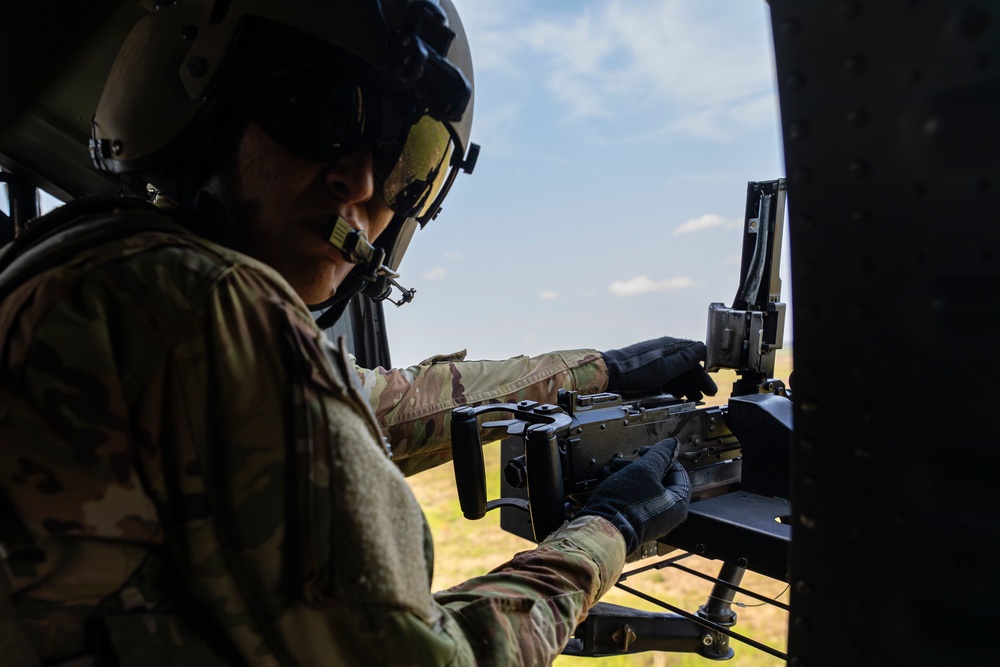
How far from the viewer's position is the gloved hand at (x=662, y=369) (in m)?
2.29

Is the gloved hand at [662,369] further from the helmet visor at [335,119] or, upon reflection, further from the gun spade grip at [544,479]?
the helmet visor at [335,119]

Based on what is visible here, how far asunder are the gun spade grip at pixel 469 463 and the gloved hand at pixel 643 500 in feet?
0.88

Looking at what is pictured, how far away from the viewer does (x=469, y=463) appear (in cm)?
167

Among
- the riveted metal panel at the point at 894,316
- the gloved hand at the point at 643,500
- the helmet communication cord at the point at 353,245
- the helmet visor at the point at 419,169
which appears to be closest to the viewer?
the riveted metal panel at the point at 894,316

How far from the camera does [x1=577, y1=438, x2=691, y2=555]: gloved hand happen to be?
1.48m

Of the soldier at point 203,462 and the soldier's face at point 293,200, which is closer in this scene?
the soldier at point 203,462

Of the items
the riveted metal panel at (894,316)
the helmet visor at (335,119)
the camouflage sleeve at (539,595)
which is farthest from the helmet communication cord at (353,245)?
the riveted metal panel at (894,316)

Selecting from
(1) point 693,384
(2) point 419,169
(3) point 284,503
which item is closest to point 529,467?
(2) point 419,169

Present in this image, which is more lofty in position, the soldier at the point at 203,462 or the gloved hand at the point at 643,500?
the soldier at the point at 203,462

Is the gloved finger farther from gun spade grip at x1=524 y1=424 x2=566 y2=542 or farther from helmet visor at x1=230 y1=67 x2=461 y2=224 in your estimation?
helmet visor at x1=230 y1=67 x2=461 y2=224

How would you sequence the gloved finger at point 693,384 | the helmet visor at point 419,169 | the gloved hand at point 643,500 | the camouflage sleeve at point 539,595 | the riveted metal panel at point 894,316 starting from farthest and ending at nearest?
the gloved finger at point 693,384
the gloved hand at point 643,500
the helmet visor at point 419,169
the camouflage sleeve at point 539,595
the riveted metal panel at point 894,316

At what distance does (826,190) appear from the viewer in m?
0.63

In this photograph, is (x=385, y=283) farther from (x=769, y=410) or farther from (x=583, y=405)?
(x=769, y=410)

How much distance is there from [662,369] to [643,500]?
816 millimetres
